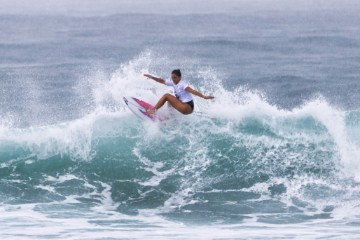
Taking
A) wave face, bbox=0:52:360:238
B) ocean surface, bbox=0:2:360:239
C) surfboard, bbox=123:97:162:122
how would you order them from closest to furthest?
ocean surface, bbox=0:2:360:239 < wave face, bbox=0:52:360:238 < surfboard, bbox=123:97:162:122

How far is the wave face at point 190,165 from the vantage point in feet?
62.4

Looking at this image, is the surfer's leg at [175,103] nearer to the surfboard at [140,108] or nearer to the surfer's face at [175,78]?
the surfer's face at [175,78]

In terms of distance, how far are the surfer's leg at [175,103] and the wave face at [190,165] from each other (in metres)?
0.80

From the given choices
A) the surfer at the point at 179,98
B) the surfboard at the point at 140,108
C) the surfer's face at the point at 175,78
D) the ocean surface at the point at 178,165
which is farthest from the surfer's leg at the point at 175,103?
the surfboard at the point at 140,108

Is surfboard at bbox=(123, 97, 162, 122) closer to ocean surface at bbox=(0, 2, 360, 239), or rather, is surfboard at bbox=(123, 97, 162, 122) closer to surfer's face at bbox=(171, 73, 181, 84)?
ocean surface at bbox=(0, 2, 360, 239)

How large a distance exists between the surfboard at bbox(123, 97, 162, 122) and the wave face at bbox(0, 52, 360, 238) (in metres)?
0.26

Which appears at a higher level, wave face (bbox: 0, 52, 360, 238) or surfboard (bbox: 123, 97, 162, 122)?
surfboard (bbox: 123, 97, 162, 122)

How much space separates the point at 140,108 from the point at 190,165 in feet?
6.70

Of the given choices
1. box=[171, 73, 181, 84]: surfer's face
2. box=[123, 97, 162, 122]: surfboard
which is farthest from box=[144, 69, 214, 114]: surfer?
box=[123, 97, 162, 122]: surfboard

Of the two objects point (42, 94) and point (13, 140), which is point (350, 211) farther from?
point (42, 94)

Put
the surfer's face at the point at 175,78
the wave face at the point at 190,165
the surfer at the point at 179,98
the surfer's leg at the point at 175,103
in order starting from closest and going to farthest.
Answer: the wave face at the point at 190,165, the surfer's face at the point at 175,78, the surfer at the point at 179,98, the surfer's leg at the point at 175,103

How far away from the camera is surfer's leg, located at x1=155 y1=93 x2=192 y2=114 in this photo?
19.9 metres

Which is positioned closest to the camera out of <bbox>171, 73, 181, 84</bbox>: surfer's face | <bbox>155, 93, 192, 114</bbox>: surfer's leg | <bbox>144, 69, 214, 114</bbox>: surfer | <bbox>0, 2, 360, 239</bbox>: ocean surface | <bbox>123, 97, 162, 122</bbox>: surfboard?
<bbox>0, 2, 360, 239</bbox>: ocean surface

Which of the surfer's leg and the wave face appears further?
the surfer's leg
